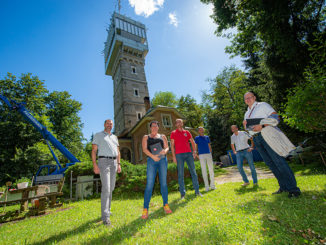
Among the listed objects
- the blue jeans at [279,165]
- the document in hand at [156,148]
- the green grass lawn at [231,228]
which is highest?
the document in hand at [156,148]

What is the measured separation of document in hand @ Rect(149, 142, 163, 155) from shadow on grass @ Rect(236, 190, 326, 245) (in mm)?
1935

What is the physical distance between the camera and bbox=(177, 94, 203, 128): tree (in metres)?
33.1

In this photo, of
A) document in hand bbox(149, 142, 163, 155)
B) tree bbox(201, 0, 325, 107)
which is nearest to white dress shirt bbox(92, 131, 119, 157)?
document in hand bbox(149, 142, 163, 155)

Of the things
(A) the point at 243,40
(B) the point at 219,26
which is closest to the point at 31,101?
(B) the point at 219,26

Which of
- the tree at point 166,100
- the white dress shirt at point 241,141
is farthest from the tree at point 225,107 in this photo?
the white dress shirt at point 241,141

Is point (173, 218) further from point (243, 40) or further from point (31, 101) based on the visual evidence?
point (31, 101)

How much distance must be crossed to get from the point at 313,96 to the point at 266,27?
5.29 metres

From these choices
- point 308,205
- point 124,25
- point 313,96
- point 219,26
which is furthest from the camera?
point 124,25

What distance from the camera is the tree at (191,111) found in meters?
33.1

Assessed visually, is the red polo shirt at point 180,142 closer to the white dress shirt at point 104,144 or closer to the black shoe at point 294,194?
the white dress shirt at point 104,144

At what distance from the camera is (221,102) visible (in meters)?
27.2

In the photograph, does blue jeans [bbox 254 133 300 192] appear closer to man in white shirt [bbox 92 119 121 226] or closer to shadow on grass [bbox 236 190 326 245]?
shadow on grass [bbox 236 190 326 245]

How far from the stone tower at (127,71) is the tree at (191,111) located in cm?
983

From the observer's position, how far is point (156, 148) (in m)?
3.50
